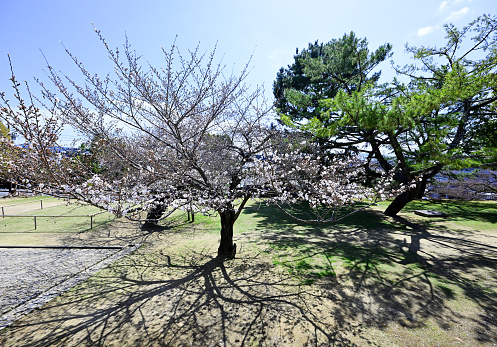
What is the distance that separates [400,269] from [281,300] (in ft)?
11.1

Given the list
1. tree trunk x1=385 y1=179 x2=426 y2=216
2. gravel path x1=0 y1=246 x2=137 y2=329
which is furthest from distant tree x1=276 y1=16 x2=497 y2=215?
gravel path x1=0 y1=246 x2=137 y2=329

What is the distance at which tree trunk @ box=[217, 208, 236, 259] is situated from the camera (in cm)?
612

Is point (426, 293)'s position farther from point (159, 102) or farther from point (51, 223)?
point (51, 223)

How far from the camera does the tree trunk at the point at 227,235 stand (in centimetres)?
612

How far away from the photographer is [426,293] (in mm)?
4469

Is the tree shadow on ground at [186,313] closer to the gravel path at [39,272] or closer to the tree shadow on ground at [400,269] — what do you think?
the gravel path at [39,272]

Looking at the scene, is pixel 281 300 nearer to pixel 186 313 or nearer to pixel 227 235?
pixel 186 313

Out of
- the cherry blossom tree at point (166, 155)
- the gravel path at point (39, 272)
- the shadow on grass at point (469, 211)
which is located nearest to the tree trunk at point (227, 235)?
the cherry blossom tree at point (166, 155)

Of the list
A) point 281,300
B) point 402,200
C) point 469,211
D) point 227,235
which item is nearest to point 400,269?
point 281,300

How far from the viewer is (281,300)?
14.0 feet

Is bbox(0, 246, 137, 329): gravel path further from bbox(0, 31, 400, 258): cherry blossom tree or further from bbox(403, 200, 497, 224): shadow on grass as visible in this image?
bbox(403, 200, 497, 224): shadow on grass

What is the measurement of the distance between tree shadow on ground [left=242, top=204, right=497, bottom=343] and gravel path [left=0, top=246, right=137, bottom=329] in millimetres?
4804

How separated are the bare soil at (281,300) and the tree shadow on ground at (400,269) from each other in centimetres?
3

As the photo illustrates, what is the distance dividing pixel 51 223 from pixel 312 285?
38.6ft
